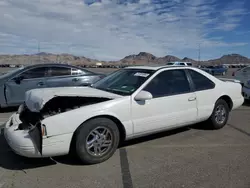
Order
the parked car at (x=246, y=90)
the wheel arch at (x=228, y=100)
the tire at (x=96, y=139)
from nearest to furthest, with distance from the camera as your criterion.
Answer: the tire at (x=96, y=139) → the wheel arch at (x=228, y=100) → the parked car at (x=246, y=90)

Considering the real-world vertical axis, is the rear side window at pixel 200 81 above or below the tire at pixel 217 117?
above

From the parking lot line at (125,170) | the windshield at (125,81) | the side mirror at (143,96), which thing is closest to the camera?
the parking lot line at (125,170)

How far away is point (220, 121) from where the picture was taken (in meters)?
5.31

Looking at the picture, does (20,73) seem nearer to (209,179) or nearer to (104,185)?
(104,185)

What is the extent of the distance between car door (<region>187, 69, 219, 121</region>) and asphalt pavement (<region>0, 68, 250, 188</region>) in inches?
21.8

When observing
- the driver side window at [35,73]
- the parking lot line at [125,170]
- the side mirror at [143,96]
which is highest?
the driver side window at [35,73]

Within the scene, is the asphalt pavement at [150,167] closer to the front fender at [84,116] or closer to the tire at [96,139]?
the tire at [96,139]

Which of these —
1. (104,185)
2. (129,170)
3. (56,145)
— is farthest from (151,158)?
(56,145)

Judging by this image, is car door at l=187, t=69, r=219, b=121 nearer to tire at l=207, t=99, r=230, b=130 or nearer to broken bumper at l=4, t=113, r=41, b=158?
tire at l=207, t=99, r=230, b=130

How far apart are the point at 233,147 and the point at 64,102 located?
3009 mm

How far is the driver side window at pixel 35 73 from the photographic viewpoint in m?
6.91

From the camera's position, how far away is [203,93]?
4.84 m

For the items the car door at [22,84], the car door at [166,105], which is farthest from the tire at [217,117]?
the car door at [22,84]

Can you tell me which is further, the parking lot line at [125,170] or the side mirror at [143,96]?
the side mirror at [143,96]
